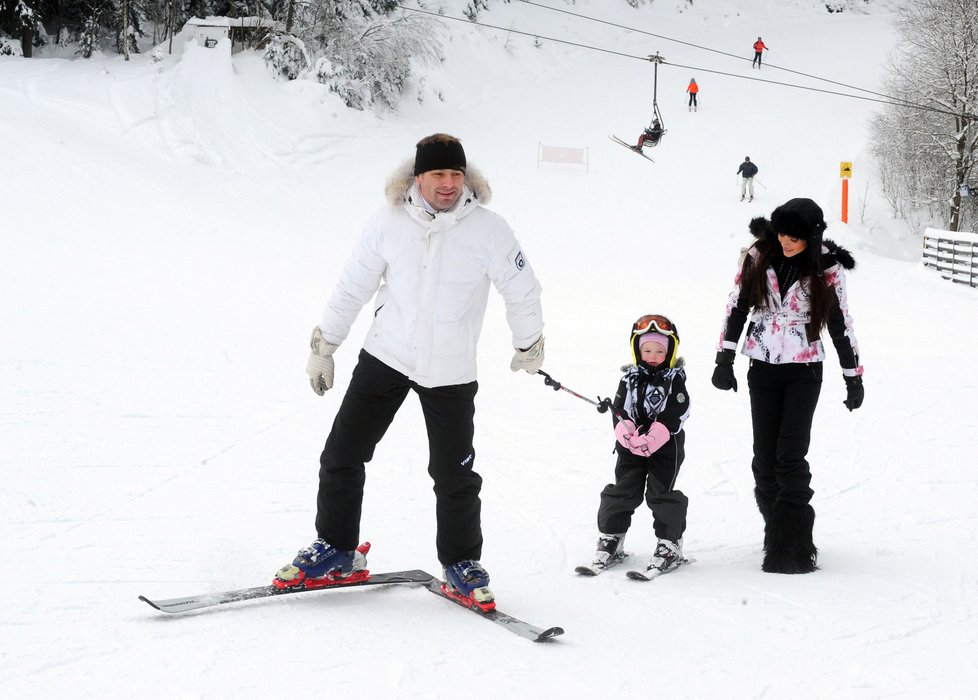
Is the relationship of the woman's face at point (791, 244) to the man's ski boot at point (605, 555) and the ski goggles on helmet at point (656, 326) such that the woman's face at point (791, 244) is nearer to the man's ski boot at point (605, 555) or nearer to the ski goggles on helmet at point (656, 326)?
the ski goggles on helmet at point (656, 326)

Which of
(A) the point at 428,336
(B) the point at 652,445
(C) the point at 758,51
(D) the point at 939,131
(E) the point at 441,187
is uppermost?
(C) the point at 758,51

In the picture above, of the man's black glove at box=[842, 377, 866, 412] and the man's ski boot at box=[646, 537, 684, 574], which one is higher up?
the man's black glove at box=[842, 377, 866, 412]

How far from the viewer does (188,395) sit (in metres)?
7.72

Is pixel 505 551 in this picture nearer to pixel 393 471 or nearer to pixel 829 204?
pixel 393 471

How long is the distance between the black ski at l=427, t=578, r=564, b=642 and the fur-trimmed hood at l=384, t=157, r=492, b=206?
1.51 metres

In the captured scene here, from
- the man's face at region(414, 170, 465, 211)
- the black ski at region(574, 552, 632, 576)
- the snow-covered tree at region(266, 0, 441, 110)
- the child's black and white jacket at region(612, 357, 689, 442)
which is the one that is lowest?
the black ski at region(574, 552, 632, 576)

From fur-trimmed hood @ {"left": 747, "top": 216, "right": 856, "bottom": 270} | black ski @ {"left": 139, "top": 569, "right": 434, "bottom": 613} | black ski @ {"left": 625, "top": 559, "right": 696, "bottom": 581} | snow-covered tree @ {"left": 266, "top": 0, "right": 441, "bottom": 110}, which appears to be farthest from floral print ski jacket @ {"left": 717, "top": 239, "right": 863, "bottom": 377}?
snow-covered tree @ {"left": 266, "top": 0, "right": 441, "bottom": 110}

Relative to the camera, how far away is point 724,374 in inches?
178

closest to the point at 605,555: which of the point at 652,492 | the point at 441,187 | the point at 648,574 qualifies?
the point at 648,574

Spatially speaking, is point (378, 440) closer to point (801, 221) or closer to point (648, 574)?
point (648, 574)

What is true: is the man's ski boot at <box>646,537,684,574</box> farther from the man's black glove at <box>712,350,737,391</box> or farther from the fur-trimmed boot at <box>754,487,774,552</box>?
the man's black glove at <box>712,350,737,391</box>

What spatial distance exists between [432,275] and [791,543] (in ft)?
6.85

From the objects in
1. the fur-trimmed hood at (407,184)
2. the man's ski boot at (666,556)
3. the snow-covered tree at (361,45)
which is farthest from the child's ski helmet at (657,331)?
the snow-covered tree at (361,45)

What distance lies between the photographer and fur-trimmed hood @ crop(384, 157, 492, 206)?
145 inches
